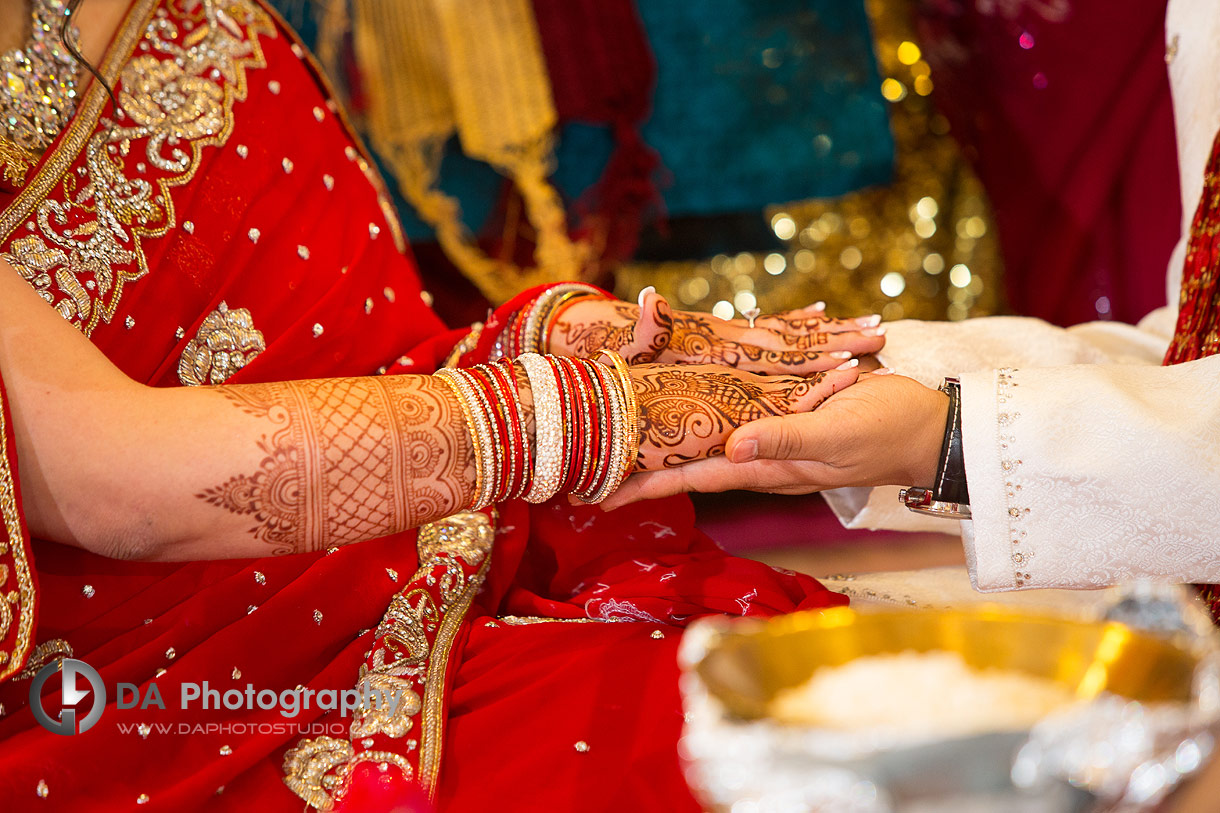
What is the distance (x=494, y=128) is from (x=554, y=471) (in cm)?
163

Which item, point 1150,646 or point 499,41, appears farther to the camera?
point 499,41

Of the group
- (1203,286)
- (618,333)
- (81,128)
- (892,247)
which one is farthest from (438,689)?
(892,247)

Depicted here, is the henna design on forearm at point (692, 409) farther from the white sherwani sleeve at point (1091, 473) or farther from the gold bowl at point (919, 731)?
the gold bowl at point (919, 731)

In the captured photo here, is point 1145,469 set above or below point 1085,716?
below

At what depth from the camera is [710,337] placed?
107cm

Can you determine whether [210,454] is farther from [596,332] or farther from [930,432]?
[930,432]

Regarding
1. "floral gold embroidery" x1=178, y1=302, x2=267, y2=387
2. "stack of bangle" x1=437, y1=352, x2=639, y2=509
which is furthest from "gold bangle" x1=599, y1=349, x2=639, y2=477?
"floral gold embroidery" x1=178, y1=302, x2=267, y2=387

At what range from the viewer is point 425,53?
2.31 m

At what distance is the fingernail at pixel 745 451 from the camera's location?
0.81 m

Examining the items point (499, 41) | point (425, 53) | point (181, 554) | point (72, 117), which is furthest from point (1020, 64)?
point (181, 554)

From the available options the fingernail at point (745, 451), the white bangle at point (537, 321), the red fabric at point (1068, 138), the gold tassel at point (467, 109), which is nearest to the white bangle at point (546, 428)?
the fingernail at point (745, 451)

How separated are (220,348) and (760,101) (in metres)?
1.69

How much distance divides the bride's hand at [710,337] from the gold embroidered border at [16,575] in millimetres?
523

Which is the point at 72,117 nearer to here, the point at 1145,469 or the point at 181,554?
the point at 181,554
